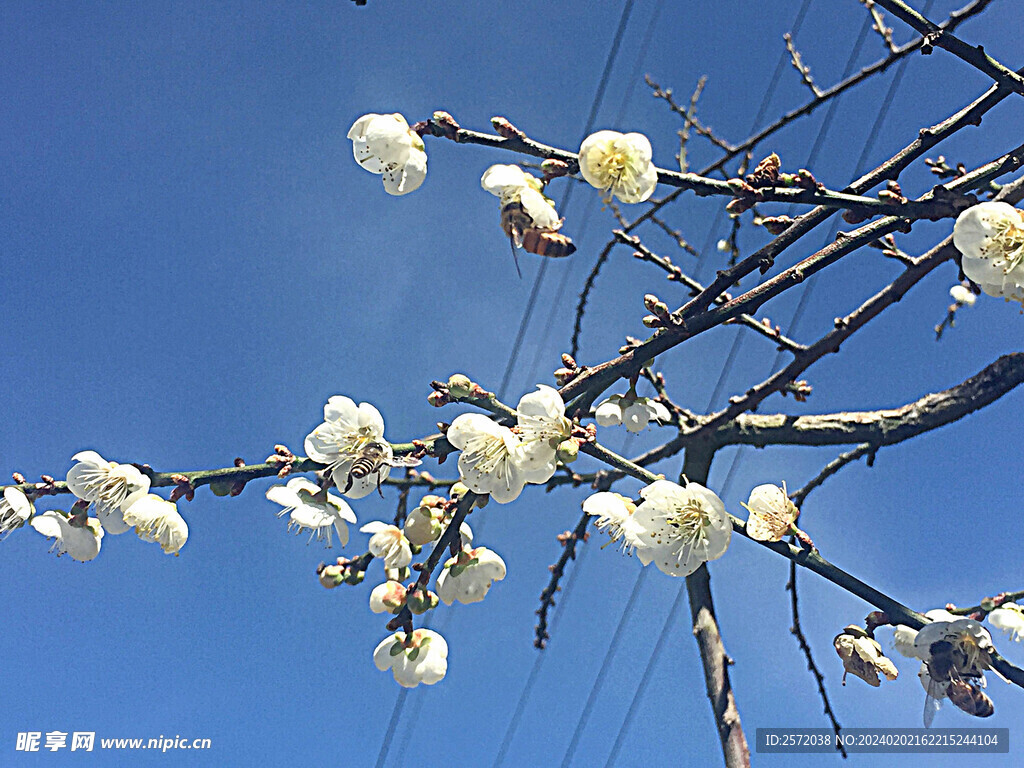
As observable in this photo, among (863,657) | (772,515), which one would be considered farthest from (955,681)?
(772,515)

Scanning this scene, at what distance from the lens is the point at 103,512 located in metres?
1.41

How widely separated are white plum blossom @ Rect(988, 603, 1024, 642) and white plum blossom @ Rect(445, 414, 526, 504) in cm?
99

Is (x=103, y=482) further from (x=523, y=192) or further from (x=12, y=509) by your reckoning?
(x=523, y=192)

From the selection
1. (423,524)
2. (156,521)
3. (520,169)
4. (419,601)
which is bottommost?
(419,601)

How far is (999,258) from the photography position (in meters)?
1.11

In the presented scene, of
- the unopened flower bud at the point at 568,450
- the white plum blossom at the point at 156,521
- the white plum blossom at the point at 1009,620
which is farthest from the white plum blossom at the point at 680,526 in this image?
the white plum blossom at the point at 156,521

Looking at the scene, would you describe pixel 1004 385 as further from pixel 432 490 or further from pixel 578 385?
pixel 432 490

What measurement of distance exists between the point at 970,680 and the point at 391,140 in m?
1.44

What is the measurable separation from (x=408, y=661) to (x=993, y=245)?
128 centimetres

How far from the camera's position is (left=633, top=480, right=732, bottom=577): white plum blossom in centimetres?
119

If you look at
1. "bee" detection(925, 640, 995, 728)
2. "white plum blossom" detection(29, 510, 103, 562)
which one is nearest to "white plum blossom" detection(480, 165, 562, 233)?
"bee" detection(925, 640, 995, 728)

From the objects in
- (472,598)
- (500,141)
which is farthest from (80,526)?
(500,141)

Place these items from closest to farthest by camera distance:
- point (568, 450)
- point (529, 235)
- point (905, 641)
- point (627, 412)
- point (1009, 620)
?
point (568, 450)
point (529, 235)
point (1009, 620)
point (905, 641)
point (627, 412)

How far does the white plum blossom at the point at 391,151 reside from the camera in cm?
129
